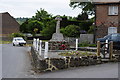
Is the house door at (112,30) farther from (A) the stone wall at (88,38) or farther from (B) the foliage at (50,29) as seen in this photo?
(B) the foliage at (50,29)

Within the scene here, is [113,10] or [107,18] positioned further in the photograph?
[107,18]

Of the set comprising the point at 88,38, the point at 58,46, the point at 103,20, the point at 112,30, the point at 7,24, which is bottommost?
the point at 58,46

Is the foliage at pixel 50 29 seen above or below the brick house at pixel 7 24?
below

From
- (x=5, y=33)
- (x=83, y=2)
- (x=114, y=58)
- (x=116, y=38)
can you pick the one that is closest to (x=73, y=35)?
(x=83, y=2)

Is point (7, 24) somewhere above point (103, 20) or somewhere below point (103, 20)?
above

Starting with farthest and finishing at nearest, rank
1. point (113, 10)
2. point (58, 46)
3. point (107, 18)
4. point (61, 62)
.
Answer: point (107, 18)
point (113, 10)
point (58, 46)
point (61, 62)

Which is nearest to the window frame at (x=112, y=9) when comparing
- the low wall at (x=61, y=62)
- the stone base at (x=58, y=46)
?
the stone base at (x=58, y=46)

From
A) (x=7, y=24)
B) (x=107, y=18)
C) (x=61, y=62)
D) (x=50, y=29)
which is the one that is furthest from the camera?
(x=7, y=24)

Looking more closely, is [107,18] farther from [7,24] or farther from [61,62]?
[7,24]

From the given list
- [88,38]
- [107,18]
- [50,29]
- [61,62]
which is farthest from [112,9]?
[61,62]

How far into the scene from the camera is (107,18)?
105 ft

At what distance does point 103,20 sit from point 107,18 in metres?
0.59

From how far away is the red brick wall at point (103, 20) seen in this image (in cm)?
3164

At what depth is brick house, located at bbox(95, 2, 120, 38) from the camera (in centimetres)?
3153
